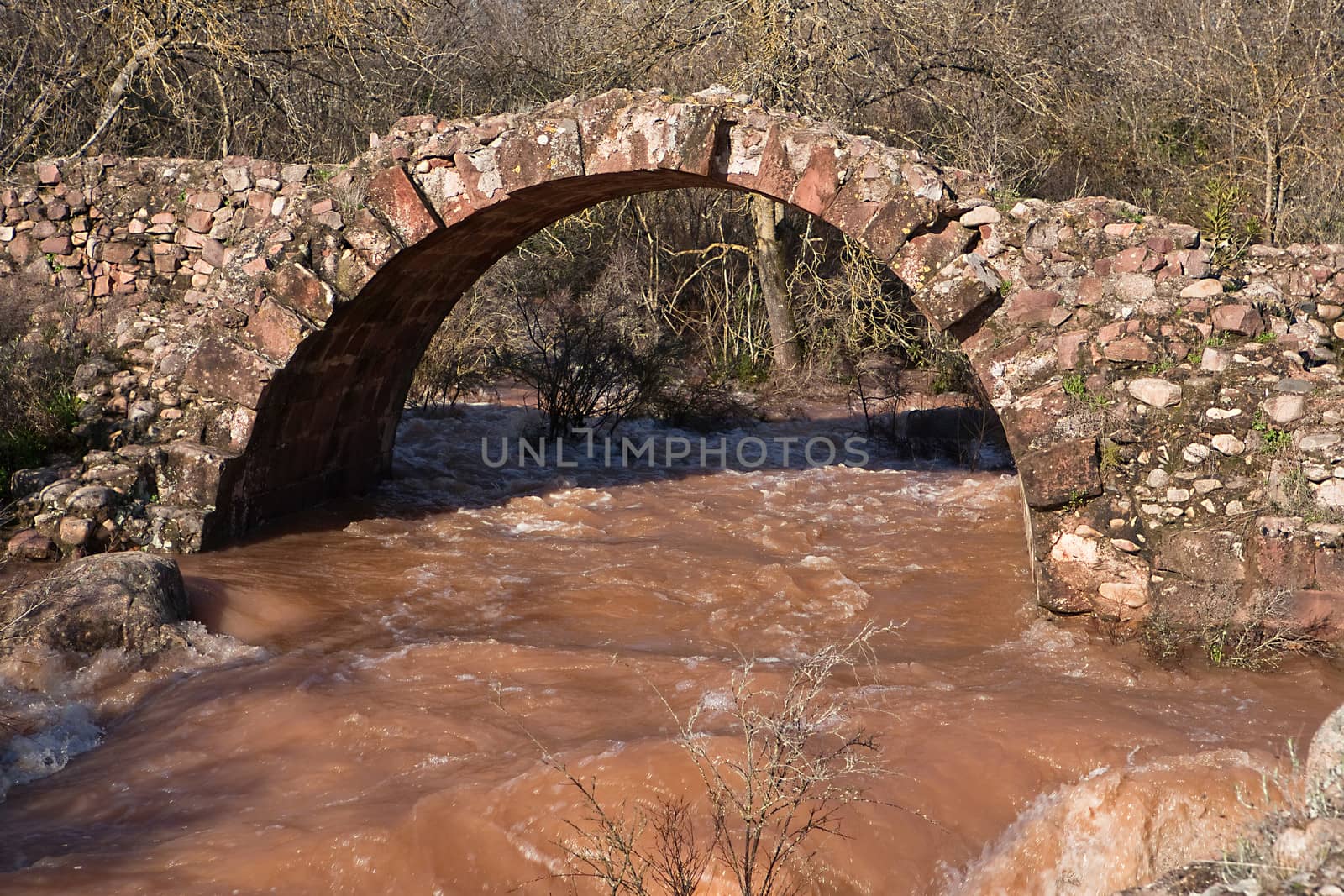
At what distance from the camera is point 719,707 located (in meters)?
4.41

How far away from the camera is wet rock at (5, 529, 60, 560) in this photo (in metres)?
5.91

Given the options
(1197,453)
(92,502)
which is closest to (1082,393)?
(1197,453)

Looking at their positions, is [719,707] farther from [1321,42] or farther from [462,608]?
[1321,42]

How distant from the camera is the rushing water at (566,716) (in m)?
3.46

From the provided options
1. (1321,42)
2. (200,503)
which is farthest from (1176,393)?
(1321,42)

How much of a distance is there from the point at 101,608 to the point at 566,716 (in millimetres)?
2047

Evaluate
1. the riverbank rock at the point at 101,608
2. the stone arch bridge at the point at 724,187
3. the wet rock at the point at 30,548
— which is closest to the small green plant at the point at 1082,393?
the stone arch bridge at the point at 724,187

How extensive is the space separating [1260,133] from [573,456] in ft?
22.2

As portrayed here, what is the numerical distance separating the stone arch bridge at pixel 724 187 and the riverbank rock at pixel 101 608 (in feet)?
3.28

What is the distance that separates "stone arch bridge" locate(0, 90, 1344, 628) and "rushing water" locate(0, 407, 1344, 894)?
49cm

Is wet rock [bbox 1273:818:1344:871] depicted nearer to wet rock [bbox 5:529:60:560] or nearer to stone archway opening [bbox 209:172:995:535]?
stone archway opening [bbox 209:172:995:535]

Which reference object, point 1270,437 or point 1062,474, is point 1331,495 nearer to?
point 1270,437

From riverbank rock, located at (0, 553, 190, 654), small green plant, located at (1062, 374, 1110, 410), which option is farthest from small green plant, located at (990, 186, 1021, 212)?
riverbank rock, located at (0, 553, 190, 654)

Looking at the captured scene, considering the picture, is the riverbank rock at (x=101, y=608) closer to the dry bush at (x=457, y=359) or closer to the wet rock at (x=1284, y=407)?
the wet rock at (x=1284, y=407)
